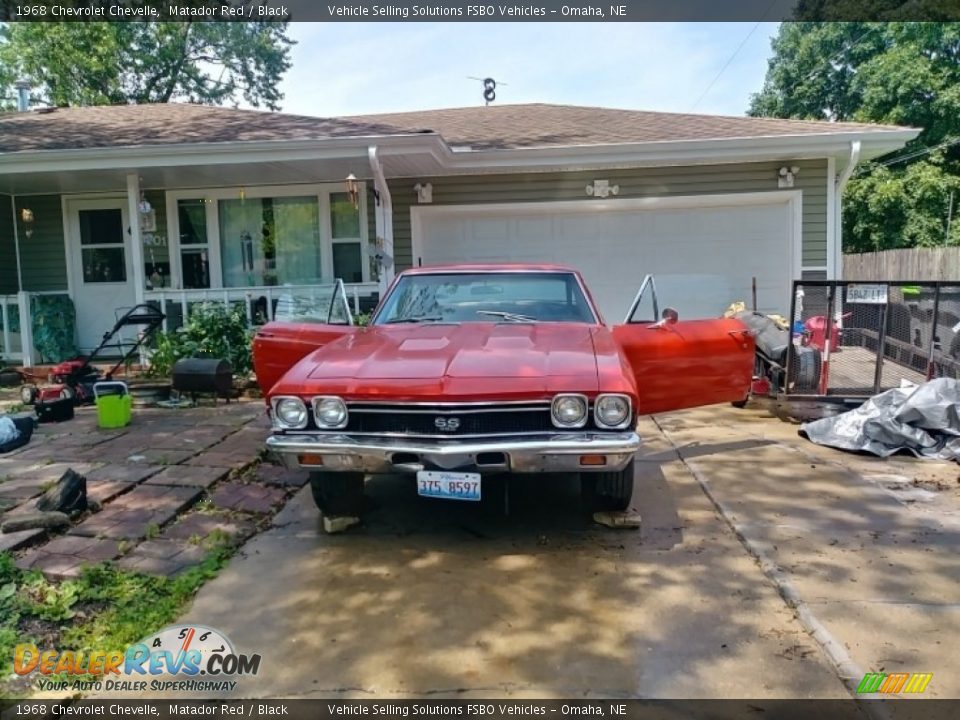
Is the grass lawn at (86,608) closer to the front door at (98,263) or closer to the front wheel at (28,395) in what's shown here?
the front wheel at (28,395)

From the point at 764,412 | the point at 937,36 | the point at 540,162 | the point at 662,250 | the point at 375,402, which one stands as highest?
the point at 937,36

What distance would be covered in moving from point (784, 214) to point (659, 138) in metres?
2.10

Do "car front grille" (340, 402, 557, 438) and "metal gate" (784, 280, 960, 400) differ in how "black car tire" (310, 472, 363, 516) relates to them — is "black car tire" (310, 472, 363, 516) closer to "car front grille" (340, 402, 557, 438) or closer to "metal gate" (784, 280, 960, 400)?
"car front grille" (340, 402, 557, 438)

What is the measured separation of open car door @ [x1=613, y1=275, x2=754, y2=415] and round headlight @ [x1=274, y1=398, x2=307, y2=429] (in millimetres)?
2021

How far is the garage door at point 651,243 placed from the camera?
407 inches

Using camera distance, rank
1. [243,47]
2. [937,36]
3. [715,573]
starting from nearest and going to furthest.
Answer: [715,573] < [937,36] < [243,47]

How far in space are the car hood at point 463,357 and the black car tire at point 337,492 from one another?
609 millimetres

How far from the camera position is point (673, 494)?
4844 mm

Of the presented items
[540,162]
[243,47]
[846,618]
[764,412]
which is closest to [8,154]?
[540,162]

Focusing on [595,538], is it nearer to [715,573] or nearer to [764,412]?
[715,573]

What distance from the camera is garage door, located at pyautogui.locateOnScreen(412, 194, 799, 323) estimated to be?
10.3 m

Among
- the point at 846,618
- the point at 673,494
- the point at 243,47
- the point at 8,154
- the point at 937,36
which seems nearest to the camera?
the point at 846,618

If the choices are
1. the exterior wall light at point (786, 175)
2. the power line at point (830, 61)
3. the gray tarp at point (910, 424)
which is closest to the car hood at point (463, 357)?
the gray tarp at point (910, 424)

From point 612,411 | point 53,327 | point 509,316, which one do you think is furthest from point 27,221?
point 612,411
